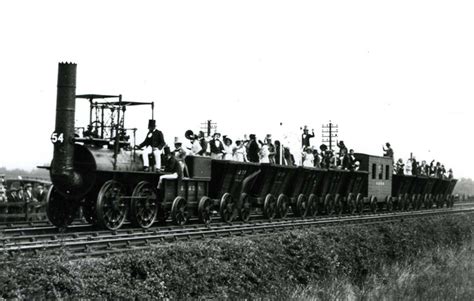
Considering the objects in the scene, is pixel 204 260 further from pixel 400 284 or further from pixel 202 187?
pixel 202 187

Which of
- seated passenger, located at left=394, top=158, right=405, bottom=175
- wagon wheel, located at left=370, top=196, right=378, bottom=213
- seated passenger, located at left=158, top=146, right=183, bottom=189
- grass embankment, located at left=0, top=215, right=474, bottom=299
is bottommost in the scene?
grass embankment, located at left=0, top=215, right=474, bottom=299

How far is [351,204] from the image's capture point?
27172mm

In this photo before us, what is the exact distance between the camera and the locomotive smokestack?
48.5 feet

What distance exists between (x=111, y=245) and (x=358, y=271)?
5519 millimetres

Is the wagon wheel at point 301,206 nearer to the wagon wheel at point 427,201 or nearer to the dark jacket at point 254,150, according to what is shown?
the dark jacket at point 254,150

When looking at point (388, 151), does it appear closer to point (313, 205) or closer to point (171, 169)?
point (313, 205)

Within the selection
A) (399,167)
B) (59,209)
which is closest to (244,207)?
(59,209)

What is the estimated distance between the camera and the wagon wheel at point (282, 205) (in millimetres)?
22359

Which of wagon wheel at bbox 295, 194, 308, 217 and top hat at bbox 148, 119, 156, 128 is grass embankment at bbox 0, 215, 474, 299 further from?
wagon wheel at bbox 295, 194, 308, 217

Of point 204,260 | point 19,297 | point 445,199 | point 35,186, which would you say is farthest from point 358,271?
point 445,199

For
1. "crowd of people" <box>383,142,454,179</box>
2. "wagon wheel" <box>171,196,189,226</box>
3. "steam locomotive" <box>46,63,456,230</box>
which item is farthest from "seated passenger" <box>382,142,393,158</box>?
"wagon wheel" <box>171,196,189,226</box>

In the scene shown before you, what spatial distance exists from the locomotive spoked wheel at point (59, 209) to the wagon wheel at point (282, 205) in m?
8.13

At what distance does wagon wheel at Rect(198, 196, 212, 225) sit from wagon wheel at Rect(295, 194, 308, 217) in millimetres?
5901

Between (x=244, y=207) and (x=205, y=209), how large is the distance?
2347mm
